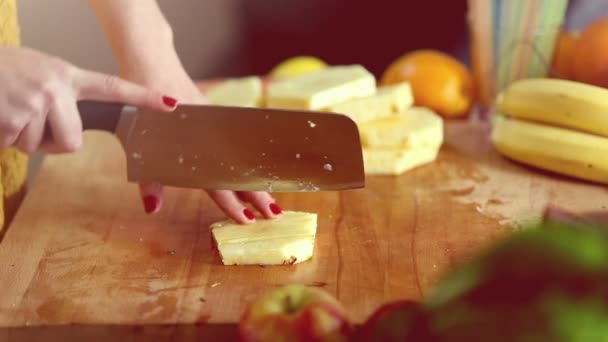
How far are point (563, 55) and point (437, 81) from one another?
1.01 ft

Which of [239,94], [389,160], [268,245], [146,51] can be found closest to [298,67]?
[239,94]

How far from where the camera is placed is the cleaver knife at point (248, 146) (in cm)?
133

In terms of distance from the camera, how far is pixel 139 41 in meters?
1.45

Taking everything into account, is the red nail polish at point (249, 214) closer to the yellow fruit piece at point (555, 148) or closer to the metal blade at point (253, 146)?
the metal blade at point (253, 146)

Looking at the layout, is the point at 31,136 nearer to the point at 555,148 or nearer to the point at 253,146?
the point at 253,146

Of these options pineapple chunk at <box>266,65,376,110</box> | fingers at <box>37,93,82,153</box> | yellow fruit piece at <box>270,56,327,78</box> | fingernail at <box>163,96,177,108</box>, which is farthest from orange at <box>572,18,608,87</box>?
fingers at <box>37,93,82,153</box>

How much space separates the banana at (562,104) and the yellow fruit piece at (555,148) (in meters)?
0.02

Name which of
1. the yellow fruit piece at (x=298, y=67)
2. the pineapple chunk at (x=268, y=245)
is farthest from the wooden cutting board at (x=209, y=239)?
the yellow fruit piece at (x=298, y=67)

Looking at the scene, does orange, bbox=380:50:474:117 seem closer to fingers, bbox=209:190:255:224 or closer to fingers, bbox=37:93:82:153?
fingers, bbox=209:190:255:224

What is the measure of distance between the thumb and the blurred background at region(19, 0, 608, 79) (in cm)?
137

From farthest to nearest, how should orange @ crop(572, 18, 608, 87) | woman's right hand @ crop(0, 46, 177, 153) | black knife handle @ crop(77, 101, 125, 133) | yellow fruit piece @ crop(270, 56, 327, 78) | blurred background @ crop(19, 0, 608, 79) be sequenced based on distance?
blurred background @ crop(19, 0, 608, 79) → yellow fruit piece @ crop(270, 56, 327, 78) → orange @ crop(572, 18, 608, 87) → black knife handle @ crop(77, 101, 125, 133) → woman's right hand @ crop(0, 46, 177, 153)

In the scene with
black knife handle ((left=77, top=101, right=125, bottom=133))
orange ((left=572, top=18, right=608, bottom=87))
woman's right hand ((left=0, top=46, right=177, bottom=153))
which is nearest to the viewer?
woman's right hand ((left=0, top=46, right=177, bottom=153))

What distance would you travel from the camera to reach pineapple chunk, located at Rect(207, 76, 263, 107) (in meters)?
1.73

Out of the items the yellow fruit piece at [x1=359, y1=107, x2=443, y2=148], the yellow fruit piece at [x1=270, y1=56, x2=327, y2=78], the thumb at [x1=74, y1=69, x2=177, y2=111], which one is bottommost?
the yellow fruit piece at [x1=270, y1=56, x2=327, y2=78]
